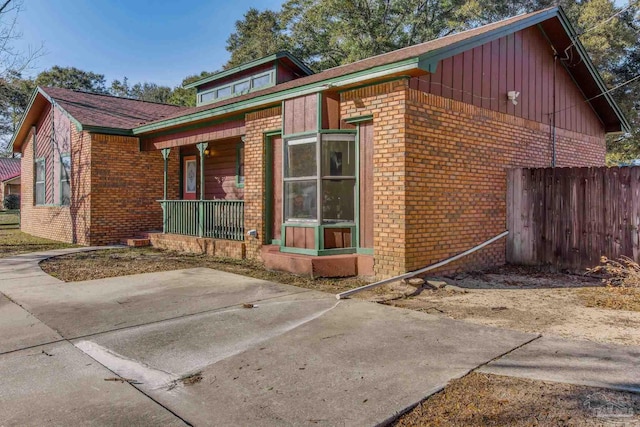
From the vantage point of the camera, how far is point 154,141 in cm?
1284

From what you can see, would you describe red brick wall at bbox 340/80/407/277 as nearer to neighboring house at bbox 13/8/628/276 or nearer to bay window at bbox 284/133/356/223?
neighboring house at bbox 13/8/628/276

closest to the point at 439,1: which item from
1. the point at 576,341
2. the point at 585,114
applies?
the point at 585,114

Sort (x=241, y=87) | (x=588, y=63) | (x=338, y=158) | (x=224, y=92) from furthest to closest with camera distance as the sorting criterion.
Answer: (x=224, y=92)
(x=241, y=87)
(x=588, y=63)
(x=338, y=158)

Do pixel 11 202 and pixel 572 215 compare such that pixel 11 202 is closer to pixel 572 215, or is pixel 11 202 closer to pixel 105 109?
pixel 105 109

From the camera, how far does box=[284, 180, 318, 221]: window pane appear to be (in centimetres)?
765

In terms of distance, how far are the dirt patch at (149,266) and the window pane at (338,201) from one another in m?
1.11

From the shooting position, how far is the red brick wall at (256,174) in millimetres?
8992

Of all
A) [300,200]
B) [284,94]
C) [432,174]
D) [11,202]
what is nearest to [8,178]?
[11,202]

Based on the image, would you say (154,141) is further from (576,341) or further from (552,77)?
(576,341)

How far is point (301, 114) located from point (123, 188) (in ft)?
25.4

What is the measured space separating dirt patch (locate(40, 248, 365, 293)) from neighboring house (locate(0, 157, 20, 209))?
Answer: 3566 cm

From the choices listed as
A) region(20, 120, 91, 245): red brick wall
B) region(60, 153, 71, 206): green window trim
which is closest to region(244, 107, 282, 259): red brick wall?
region(20, 120, 91, 245): red brick wall

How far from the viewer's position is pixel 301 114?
305 inches

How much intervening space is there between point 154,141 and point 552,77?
35.0 ft
